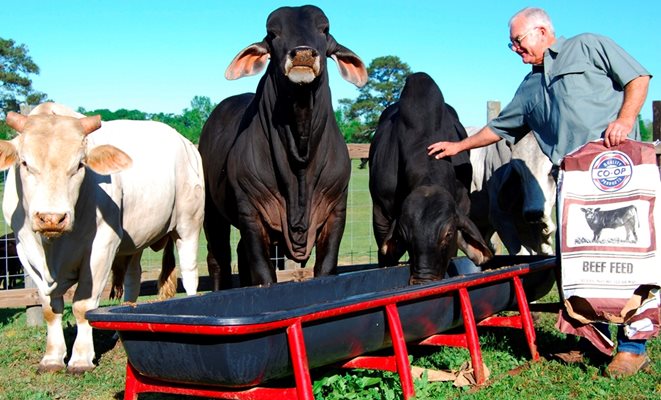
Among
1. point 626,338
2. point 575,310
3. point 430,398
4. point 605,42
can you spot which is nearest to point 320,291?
point 430,398

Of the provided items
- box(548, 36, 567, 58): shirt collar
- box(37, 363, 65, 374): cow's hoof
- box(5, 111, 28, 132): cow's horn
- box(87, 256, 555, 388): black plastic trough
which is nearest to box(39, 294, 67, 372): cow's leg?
box(37, 363, 65, 374): cow's hoof

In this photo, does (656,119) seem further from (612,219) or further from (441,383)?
(441,383)

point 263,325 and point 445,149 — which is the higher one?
point 445,149

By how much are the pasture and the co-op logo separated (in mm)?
1188

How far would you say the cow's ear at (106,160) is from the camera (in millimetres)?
5312

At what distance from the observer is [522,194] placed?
7484 millimetres

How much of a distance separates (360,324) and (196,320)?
988mm

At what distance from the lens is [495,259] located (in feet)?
21.8

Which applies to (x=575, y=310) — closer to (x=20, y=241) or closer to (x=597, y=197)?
(x=597, y=197)

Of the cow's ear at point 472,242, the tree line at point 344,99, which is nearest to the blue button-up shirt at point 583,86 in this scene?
the cow's ear at point 472,242

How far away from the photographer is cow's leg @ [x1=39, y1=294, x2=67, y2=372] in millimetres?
5637

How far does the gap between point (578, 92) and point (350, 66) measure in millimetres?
1769

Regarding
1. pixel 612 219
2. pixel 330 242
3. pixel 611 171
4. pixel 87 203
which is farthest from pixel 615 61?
pixel 87 203

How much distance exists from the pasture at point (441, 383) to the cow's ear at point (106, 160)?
1.38 metres
